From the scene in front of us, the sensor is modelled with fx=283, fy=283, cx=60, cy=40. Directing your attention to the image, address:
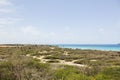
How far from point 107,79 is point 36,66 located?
6259 millimetres

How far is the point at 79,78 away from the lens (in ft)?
48.4

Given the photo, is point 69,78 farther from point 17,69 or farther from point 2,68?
point 2,68

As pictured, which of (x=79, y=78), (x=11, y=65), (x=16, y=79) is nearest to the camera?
(x=79, y=78)

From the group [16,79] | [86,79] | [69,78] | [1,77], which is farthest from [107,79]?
[1,77]

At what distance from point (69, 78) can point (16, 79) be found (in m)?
3.05

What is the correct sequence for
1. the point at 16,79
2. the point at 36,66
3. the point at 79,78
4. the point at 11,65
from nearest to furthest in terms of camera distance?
the point at 79,78
the point at 16,79
the point at 11,65
the point at 36,66

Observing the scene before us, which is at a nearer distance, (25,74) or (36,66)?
(25,74)

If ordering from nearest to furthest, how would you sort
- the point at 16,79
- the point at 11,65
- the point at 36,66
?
the point at 16,79
the point at 11,65
the point at 36,66

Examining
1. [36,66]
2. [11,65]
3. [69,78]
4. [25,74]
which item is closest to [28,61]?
[36,66]

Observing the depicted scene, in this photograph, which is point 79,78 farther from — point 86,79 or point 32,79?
point 32,79

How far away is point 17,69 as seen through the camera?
16.5m

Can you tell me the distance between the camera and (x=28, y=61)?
20.0 m

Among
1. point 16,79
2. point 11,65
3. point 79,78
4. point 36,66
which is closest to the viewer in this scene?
point 79,78

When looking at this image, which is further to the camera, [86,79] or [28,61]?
[28,61]
